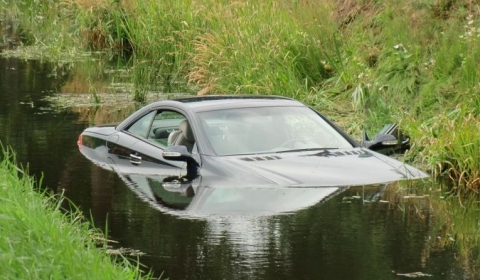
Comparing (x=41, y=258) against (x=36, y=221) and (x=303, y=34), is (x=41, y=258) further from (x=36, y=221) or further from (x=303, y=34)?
(x=303, y=34)

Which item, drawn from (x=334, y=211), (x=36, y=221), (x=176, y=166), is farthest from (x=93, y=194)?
(x=36, y=221)

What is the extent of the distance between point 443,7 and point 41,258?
13225 mm

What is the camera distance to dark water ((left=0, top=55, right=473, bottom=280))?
9008 millimetres

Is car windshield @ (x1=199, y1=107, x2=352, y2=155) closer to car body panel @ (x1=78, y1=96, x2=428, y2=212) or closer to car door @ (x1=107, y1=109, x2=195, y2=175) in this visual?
car body panel @ (x1=78, y1=96, x2=428, y2=212)

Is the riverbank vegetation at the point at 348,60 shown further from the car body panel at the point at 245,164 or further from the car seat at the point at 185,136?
the car seat at the point at 185,136

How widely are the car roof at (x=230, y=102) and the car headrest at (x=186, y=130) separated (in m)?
0.18

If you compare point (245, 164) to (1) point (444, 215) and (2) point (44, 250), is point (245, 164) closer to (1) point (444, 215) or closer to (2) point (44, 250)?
(1) point (444, 215)

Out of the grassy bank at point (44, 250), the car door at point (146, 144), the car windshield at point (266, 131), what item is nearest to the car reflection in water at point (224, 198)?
the car windshield at point (266, 131)

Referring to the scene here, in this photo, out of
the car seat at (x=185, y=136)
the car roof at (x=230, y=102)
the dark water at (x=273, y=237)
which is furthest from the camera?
the car roof at (x=230, y=102)

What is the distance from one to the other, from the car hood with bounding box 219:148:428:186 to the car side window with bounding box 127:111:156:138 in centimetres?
171

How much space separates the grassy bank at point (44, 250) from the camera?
7.92m

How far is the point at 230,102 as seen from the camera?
13.1 metres

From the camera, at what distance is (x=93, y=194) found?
12.5m

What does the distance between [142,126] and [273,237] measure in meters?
4.22
